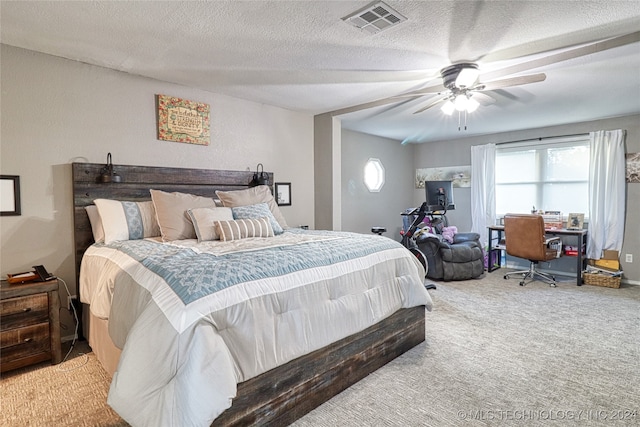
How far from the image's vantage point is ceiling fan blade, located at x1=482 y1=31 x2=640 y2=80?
2.42 meters

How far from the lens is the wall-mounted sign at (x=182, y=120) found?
3.32m

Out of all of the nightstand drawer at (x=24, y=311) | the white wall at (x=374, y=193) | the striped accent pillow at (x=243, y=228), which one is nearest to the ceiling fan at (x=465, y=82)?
the striped accent pillow at (x=243, y=228)

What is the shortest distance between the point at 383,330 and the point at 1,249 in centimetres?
286

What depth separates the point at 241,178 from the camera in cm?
395

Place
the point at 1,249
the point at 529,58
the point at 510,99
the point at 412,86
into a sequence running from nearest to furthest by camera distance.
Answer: the point at 1,249 < the point at 529,58 < the point at 412,86 < the point at 510,99

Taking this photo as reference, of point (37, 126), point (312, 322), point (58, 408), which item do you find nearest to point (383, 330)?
point (312, 322)

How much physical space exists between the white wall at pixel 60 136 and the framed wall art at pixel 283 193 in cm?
97

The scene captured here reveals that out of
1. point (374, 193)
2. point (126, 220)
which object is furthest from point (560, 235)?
point (126, 220)

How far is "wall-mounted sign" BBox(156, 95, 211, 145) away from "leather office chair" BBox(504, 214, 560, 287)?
413 centimetres

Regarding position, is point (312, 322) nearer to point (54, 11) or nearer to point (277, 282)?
point (277, 282)

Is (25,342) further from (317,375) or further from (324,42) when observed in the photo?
(324,42)

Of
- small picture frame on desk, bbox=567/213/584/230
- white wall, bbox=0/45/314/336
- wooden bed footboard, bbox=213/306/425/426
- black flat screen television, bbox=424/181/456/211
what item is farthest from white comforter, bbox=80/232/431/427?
small picture frame on desk, bbox=567/213/584/230

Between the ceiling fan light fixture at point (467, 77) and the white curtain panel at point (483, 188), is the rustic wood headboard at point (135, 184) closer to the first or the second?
the ceiling fan light fixture at point (467, 77)

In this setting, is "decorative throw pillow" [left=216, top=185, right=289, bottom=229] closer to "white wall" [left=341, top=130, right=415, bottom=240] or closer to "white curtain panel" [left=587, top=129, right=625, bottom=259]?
"white wall" [left=341, top=130, right=415, bottom=240]
